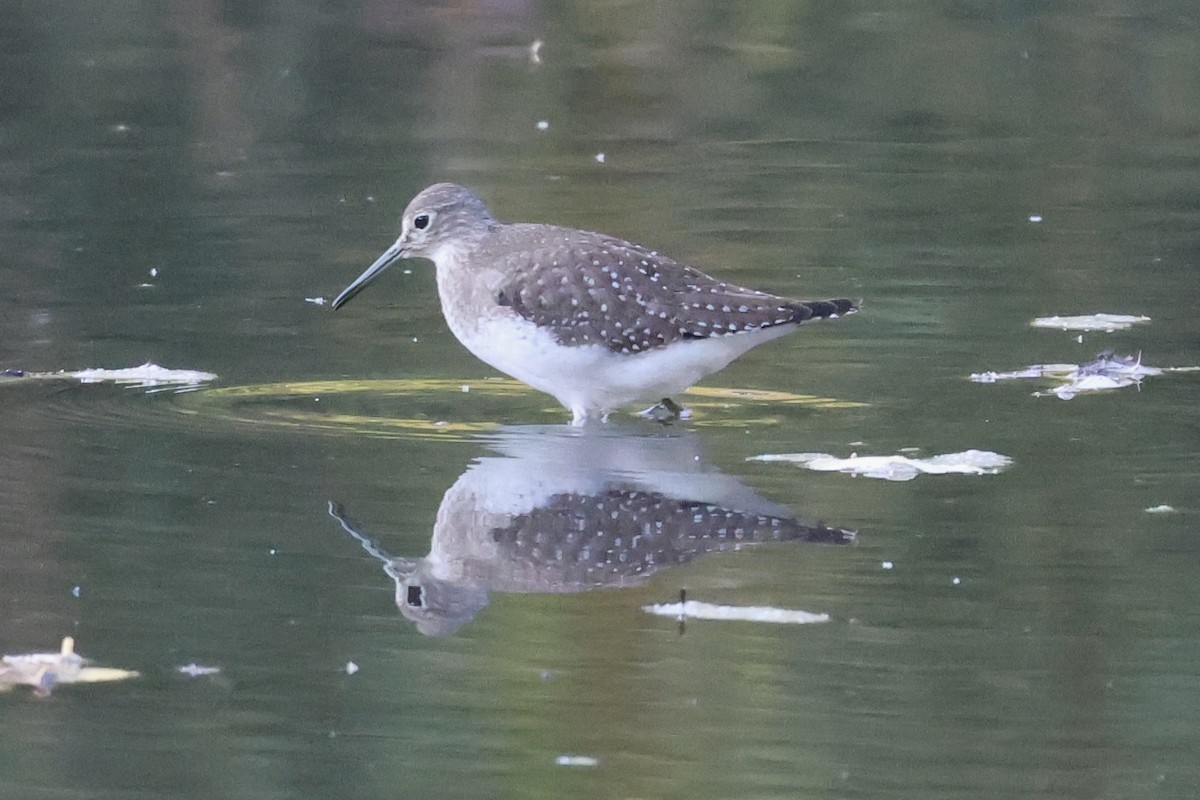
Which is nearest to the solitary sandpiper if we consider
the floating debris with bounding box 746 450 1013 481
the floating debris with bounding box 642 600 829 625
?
the floating debris with bounding box 746 450 1013 481

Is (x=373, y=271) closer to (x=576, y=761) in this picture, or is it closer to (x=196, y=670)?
(x=196, y=670)

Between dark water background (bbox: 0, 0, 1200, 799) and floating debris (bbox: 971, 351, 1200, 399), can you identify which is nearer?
dark water background (bbox: 0, 0, 1200, 799)

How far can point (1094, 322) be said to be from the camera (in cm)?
984

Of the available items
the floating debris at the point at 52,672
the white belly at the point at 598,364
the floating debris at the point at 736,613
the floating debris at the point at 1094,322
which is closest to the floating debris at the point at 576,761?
the floating debris at the point at 736,613

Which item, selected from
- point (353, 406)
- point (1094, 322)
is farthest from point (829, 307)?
point (353, 406)

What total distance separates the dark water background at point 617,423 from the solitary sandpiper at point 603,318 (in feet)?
0.79

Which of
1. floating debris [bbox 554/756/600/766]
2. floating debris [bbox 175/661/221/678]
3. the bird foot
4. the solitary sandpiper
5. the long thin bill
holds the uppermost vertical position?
the long thin bill

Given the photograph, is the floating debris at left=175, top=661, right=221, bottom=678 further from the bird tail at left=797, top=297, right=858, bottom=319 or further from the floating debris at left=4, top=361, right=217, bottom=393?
the bird tail at left=797, top=297, right=858, bottom=319

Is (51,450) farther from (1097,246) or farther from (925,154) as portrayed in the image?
(925,154)

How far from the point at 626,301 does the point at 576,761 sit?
152 inches

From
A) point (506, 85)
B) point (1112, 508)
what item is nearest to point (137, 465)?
point (1112, 508)

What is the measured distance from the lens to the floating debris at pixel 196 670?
5.76m

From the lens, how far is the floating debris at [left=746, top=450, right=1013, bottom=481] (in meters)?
7.63

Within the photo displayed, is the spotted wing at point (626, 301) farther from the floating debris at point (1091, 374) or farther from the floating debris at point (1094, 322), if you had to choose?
the floating debris at point (1094, 322)
